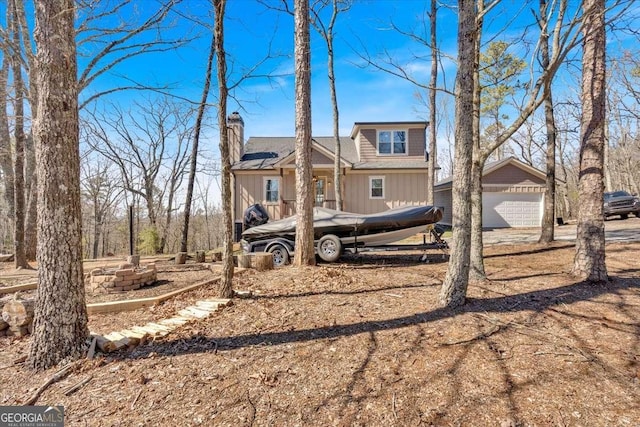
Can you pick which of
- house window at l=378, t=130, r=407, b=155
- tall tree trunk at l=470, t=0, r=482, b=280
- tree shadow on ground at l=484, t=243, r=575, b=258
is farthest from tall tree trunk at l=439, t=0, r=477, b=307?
house window at l=378, t=130, r=407, b=155

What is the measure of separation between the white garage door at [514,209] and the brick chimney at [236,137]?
42.9ft

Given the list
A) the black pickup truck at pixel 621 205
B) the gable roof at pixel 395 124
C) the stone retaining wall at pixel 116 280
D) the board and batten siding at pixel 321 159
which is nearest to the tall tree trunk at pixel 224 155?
the stone retaining wall at pixel 116 280

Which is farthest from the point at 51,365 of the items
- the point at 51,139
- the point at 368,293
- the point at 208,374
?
the point at 368,293

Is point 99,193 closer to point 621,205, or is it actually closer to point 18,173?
point 18,173

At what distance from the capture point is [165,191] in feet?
66.0

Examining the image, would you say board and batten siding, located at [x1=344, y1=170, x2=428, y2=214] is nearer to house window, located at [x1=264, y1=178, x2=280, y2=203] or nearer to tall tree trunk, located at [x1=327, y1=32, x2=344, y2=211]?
tall tree trunk, located at [x1=327, y1=32, x2=344, y2=211]

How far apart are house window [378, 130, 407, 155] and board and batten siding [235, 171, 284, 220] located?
5477mm

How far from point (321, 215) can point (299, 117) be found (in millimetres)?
2507

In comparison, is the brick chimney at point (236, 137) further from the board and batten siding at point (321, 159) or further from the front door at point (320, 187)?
the front door at point (320, 187)

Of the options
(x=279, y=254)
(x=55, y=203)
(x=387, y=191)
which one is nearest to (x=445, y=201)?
(x=387, y=191)

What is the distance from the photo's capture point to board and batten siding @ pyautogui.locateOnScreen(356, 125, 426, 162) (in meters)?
15.7

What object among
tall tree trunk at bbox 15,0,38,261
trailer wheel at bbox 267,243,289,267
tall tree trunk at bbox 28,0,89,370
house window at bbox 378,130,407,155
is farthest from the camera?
house window at bbox 378,130,407,155

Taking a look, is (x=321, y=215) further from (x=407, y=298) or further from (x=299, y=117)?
(x=407, y=298)

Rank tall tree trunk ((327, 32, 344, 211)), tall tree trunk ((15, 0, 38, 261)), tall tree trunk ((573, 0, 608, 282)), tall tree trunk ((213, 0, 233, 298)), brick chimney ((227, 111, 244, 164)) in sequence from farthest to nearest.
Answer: brick chimney ((227, 111, 244, 164)), tall tree trunk ((327, 32, 344, 211)), tall tree trunk ((15, 0, 38, 261)), tall tree trunk ((573, 0, 608, 282)), tall tree trunk ((213, 0, 233, 298))
